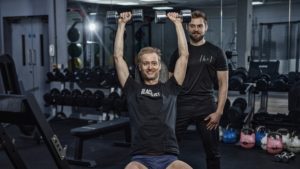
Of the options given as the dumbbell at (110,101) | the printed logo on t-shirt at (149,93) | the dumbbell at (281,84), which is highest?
the printed logo on t-shirt at (149,93)

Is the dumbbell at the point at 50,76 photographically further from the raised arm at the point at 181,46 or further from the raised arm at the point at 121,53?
the raised arm at the point at 181,46

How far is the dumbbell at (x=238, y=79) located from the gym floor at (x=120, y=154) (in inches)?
21.8

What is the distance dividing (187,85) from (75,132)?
1462mm

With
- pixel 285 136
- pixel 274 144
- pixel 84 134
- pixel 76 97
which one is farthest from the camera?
pixel 76 97

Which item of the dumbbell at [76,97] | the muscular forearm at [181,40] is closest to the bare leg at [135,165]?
the muscular forearm at [181,40]

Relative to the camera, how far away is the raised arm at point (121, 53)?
1.98 metres

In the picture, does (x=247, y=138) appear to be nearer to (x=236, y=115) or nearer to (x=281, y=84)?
(x=236, y=115)

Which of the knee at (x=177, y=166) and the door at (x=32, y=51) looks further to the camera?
the door at (x=32, y=51)

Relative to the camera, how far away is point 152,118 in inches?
72.6

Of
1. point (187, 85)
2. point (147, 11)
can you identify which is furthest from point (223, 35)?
point (187, 85)

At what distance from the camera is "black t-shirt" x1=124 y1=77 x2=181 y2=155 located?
183 centimetres

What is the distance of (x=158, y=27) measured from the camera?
5.92m

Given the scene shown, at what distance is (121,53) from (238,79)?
2482 mm

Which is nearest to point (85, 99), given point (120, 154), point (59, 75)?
point (59, 75)
